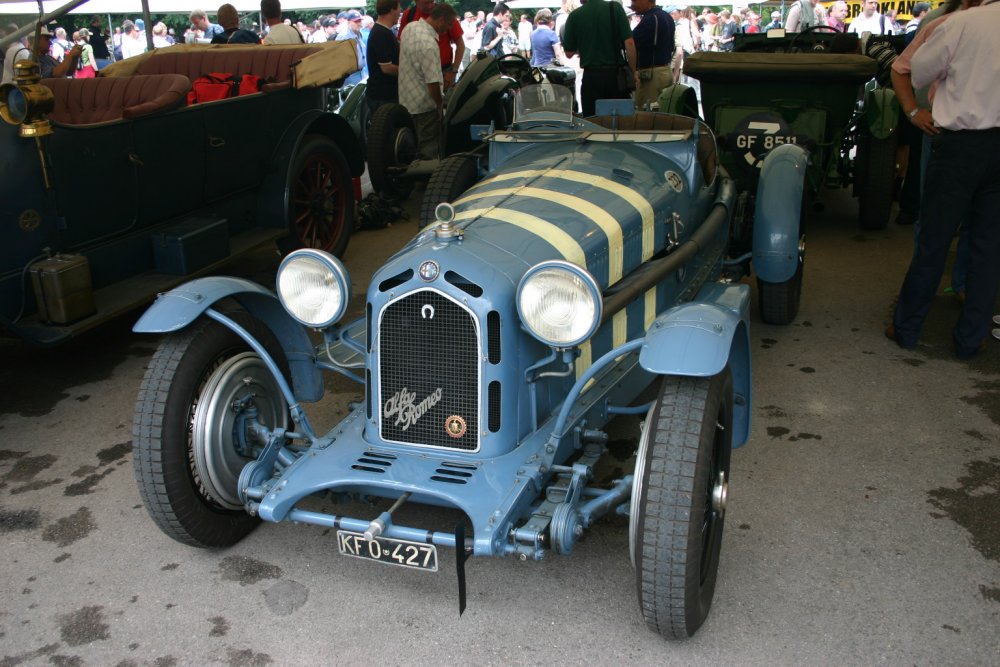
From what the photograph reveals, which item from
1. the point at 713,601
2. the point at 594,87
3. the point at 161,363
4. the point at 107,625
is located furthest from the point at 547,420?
the point at 594,87

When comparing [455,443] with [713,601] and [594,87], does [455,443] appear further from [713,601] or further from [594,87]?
[594,87]

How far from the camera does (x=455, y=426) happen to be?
2770 mm

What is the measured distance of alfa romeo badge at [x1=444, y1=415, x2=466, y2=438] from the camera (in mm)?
2764

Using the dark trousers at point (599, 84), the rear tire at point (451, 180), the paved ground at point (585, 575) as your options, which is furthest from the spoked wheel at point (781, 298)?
the dark trousers at point (599, 84)

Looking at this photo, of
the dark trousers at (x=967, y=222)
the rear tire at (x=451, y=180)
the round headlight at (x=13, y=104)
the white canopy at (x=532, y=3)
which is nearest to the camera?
the round headlight at (x=13, y=104)

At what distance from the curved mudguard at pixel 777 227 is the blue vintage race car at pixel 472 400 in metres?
1.24

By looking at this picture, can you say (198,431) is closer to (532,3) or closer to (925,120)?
(925,120)

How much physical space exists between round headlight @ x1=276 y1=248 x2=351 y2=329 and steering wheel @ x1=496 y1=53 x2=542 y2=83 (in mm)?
5340

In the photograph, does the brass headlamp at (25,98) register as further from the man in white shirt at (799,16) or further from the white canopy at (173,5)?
the man in white shirt at (799,16)

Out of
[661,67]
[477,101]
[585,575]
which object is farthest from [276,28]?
[585,575]

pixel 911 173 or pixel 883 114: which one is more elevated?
pixel 883 114

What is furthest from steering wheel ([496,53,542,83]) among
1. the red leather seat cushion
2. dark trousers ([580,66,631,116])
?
the red leather seat cushion

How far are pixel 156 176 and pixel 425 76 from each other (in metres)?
3.17

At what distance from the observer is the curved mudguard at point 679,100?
22.5 feet
